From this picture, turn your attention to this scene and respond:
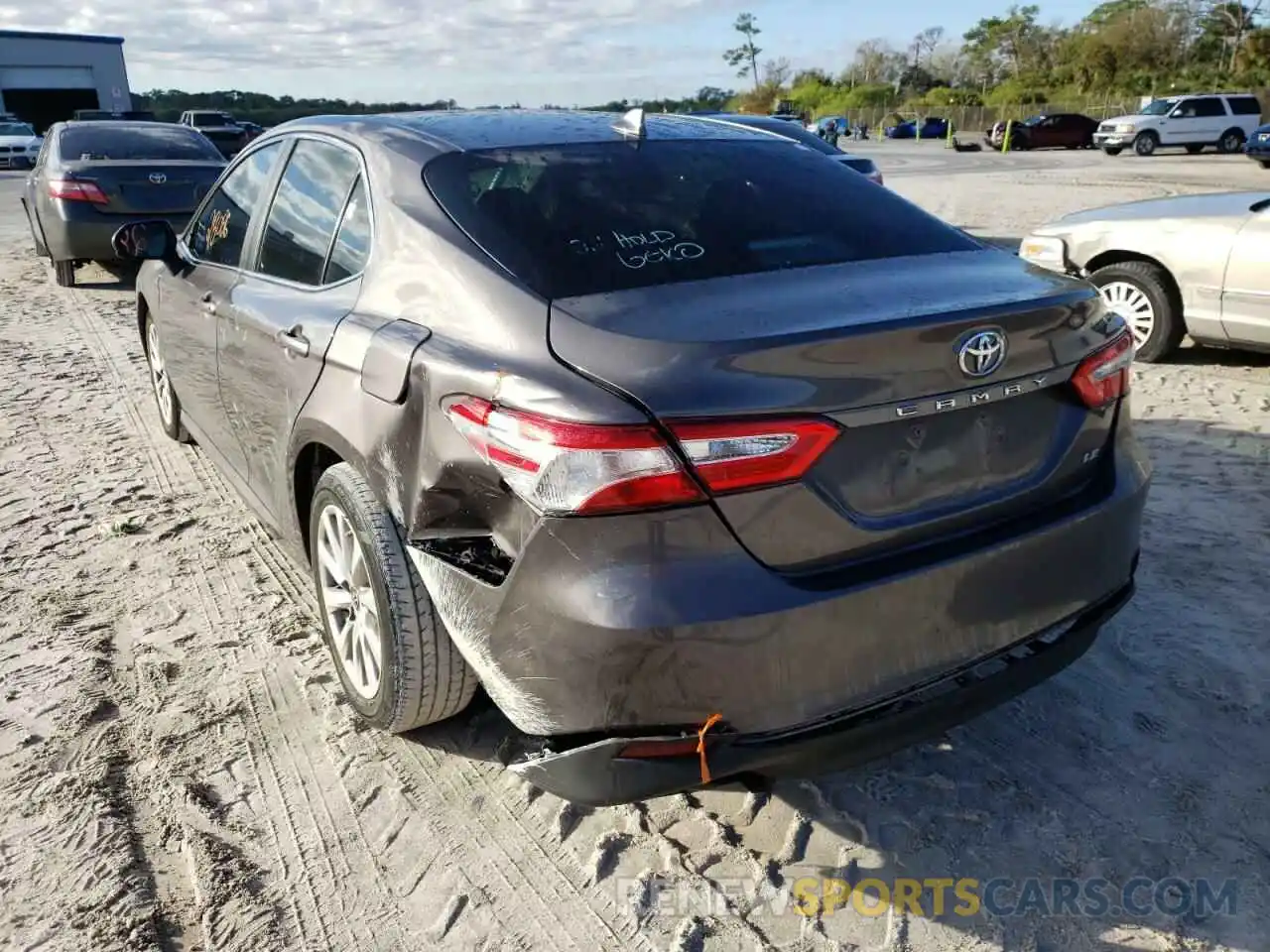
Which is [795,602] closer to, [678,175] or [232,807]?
[678,175]

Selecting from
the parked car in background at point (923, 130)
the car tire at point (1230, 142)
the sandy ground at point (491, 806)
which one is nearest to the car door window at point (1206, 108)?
the car tire at point (1230, 142)

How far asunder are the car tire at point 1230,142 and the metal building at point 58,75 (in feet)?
192

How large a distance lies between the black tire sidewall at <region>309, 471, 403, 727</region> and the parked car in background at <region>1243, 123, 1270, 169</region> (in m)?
32.2

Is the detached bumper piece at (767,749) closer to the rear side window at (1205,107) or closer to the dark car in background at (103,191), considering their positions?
the dark car in background at (103,191)

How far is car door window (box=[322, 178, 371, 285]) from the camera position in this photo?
2.80 m

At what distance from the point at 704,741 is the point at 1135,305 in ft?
19.3

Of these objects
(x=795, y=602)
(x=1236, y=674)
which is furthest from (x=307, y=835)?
(x=1236, y=674)

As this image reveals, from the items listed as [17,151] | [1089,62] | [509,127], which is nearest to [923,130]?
[1089,62]

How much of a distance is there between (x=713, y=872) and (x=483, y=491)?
3.59ft

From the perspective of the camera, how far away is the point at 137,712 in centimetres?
312

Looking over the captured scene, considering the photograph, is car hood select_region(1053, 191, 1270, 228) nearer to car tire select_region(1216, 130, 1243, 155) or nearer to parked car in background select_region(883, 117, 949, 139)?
car tire select_region(1216, 130, 1243, 155)

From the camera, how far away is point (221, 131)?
98.1ft

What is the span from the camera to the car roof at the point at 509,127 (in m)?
2.93

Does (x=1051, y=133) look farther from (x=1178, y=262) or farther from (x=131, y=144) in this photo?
(x=1178, y=262)
